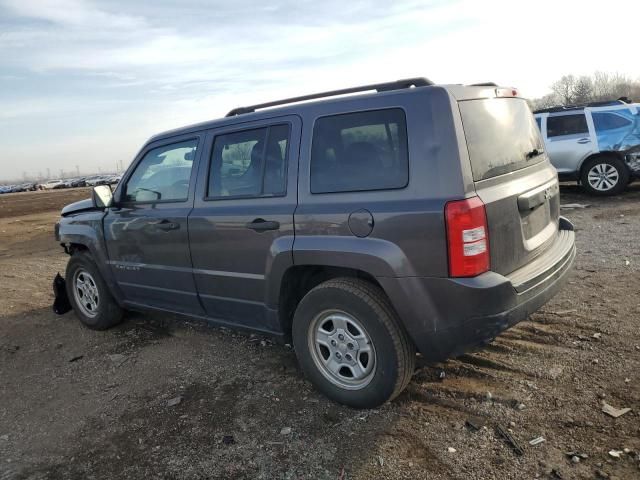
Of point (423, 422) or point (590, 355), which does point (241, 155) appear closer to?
point (423, 422)

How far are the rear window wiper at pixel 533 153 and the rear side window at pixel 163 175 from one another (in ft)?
8.20

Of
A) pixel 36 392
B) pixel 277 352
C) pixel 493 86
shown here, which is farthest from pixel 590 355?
pixel 36 392

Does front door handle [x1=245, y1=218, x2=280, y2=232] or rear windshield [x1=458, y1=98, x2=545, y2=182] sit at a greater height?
rear windshield [x1=458, y1=98, x2=545, y2=182]

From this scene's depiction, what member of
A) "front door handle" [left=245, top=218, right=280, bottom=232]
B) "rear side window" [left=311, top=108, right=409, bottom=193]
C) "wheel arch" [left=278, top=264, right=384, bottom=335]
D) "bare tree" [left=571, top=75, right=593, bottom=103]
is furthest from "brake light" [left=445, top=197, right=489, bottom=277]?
"bare tree" [left=571, top=75, right=593, bottom=103]

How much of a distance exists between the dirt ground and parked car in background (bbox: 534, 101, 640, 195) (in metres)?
6.44

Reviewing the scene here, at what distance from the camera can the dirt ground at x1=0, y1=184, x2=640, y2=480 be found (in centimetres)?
273

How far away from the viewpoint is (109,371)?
4250mm

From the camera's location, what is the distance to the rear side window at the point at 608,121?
10.3 meters

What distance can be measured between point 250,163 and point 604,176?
9.58 meters

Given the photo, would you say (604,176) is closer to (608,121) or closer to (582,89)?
(608,121)

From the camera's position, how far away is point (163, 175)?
4.34 meters

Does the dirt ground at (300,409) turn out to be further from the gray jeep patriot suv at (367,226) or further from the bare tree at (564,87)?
the bare tree at (564,87)

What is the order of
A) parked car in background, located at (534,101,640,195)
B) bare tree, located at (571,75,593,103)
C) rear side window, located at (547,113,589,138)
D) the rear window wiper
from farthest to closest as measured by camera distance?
bare tree, located at (571,75,593,103), rear side window, located at (547,113,589,138), parked car in background, located at (534,101,640,195), the rear window wiper

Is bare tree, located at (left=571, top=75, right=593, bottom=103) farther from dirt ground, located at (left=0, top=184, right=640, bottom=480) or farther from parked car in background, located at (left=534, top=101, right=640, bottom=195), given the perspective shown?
dirt ground, located at (left=0, top=184, right=640, bottom=480)
